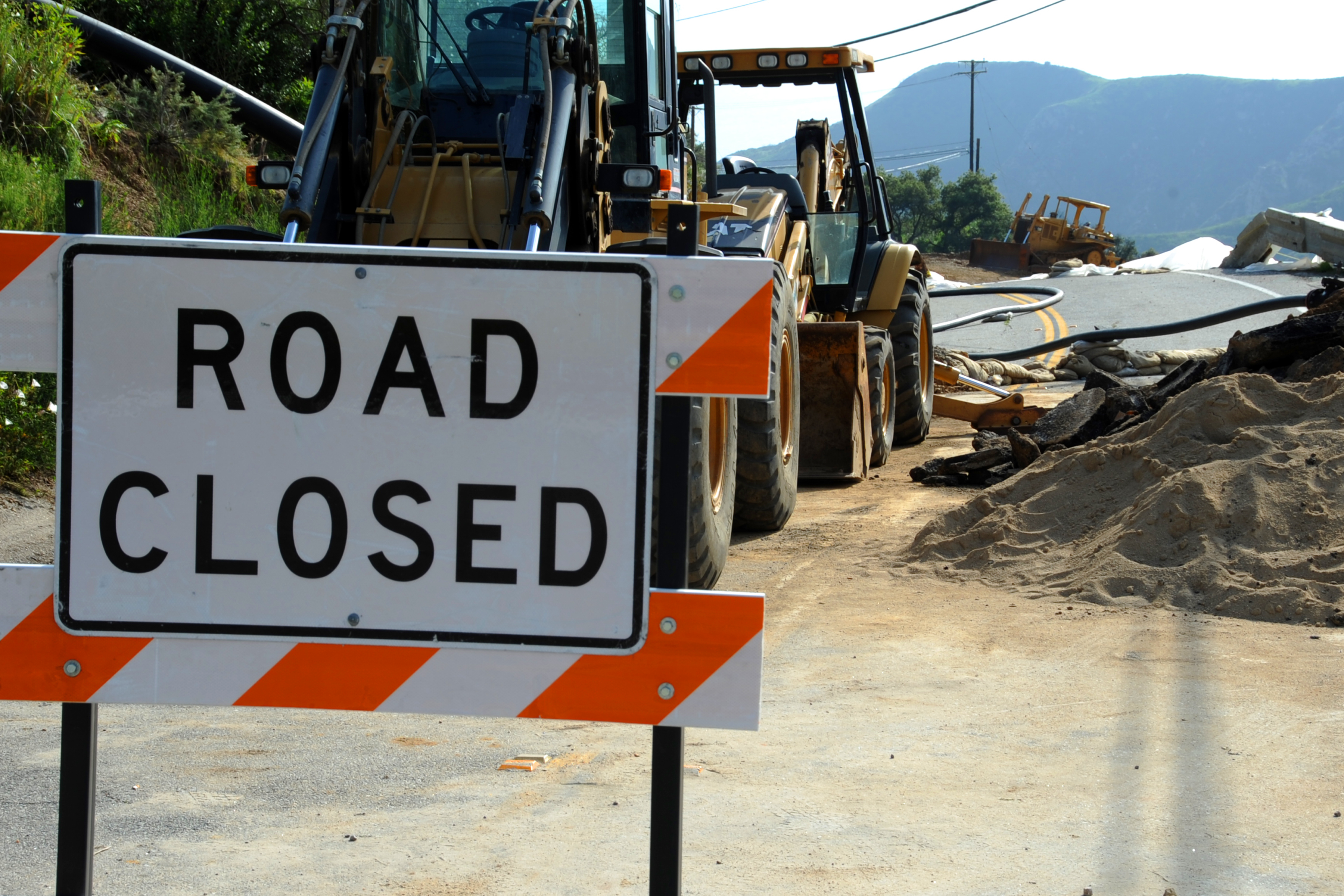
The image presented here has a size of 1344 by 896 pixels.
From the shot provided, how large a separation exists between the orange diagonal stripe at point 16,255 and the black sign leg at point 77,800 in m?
0.71

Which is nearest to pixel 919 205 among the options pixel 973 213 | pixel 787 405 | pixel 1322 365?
pixel 973 213

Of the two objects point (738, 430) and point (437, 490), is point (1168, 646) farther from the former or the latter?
point (437, 490)

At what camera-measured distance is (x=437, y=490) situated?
203 cm

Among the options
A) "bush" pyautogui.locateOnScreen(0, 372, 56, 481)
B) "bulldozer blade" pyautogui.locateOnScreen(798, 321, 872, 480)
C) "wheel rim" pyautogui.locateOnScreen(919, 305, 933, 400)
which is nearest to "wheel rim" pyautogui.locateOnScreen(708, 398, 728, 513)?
"bulldozer blade" pyautogui.locateOnScreen(798, 321, 872, 480)

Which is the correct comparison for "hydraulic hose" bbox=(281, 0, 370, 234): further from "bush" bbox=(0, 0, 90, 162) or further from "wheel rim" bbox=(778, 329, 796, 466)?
"bush" bbox=(0, 0, 90, 162)

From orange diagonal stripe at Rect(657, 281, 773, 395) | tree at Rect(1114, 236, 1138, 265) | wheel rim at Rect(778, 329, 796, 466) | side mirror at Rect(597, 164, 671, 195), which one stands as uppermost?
tree at Rect(1114, 236, 1138, 265)

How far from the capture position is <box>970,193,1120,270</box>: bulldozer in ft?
148

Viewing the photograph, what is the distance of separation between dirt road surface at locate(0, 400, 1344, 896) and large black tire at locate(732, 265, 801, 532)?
2.24 metres

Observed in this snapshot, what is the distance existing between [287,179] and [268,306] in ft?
15.4

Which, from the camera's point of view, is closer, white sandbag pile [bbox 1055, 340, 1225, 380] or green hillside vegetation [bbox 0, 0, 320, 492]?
green hillside vegetation [bbox 0, 0, 320, 492]

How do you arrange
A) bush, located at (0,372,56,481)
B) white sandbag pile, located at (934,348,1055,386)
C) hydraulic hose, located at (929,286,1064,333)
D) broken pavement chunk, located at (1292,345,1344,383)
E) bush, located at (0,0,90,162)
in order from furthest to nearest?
hydraulic hose, located at (929,286,1064,333) < white sandbag pile, located at (934,348,1055,386) < bush, located at (0,0,90,162) < broken pavement chunk, located at (1292,345,1344,383) < bush, located at (0,372,56,481)

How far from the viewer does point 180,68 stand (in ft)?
48.1

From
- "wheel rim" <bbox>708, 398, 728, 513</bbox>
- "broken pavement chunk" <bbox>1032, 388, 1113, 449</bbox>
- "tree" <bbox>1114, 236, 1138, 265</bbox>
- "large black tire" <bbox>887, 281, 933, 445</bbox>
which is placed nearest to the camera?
"wheel rim" <bbox>708, 398, 728, 513</bbox>

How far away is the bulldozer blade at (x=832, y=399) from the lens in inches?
375
